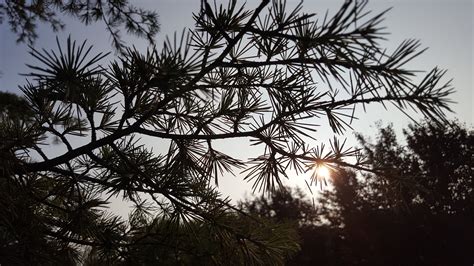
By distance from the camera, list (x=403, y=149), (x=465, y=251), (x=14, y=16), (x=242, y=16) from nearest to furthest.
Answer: (x=242, y=16)
(x=14, y=16)
(x=465, y=251)
(x=403, y=149)

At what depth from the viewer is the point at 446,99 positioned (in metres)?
0.48

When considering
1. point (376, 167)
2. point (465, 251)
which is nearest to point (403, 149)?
point (465, 251)

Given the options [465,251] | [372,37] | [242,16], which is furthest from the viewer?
[465,251]

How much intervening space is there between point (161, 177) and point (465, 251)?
32.7ft

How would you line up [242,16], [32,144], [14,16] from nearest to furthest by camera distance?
[242,16]
[32,144]
[14,16]

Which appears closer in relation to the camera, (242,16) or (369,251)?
(242,16)

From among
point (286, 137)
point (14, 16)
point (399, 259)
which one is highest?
point (14, 16)

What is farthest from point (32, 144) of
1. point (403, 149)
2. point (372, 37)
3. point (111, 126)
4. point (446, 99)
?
point (403, 149)

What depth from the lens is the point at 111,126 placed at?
0.87 metres

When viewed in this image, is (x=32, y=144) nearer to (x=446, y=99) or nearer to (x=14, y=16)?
(x=446, y=99)

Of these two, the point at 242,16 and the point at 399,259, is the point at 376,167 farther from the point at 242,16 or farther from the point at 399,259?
the point at 399,259

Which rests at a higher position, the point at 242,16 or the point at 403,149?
the point at 403,149

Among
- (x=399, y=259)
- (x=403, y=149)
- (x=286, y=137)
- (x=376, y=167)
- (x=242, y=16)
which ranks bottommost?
(x=399, y=259)

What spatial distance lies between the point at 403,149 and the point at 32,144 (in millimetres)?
11198
